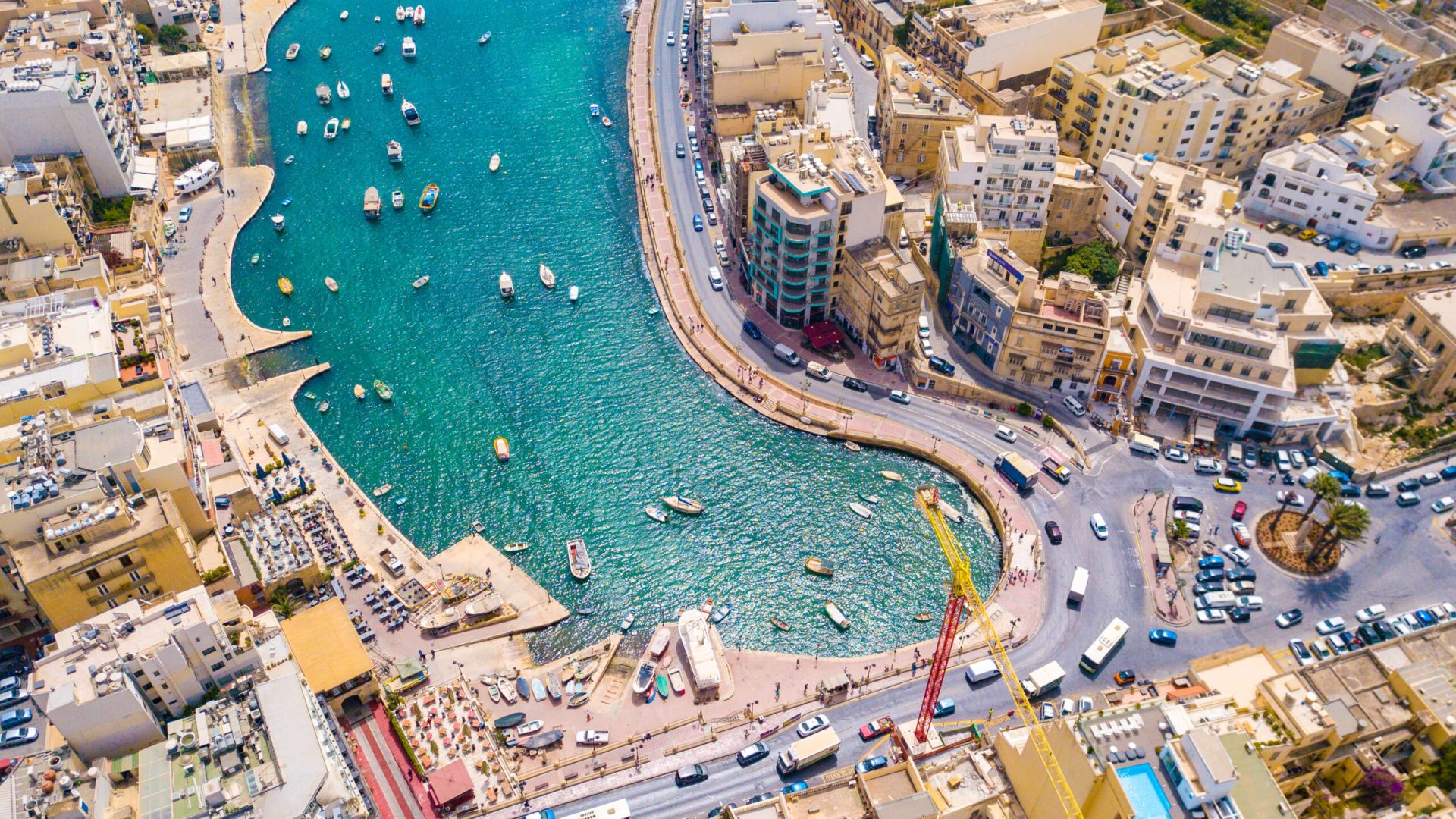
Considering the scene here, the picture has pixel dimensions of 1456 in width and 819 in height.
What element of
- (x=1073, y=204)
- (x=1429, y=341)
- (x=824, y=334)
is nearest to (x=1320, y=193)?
(x=1429, y=341)

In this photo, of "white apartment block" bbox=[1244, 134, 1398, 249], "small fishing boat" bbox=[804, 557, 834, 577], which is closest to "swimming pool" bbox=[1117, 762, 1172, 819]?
"small fishing boat" bbox=[804, 557, 834, 577]

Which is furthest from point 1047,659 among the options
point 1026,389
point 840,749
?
point 1026,389

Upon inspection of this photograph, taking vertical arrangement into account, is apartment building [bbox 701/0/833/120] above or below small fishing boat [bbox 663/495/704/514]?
above

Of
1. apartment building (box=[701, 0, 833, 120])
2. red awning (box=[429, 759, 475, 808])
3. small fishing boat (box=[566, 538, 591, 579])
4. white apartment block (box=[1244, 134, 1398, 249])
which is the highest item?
apartment building (box=[701, 0, 833, 120])

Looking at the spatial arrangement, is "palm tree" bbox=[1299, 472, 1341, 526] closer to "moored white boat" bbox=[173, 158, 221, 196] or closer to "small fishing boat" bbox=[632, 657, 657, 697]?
"small fishing boat" bbox=[632, 657, 657, 697]

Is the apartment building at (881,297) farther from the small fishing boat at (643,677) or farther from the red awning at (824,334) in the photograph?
the small fishing boat at (643,677)

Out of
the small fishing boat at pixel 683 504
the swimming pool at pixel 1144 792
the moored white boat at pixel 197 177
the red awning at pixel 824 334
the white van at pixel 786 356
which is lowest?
the small fishing boat at pixel 683 504

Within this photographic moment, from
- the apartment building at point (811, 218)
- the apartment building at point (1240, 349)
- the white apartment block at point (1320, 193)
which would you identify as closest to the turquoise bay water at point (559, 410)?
the apartment building at point (811, 218)
